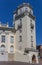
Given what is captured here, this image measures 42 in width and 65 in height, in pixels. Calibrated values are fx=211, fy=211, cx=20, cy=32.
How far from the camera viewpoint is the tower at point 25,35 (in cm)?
6059

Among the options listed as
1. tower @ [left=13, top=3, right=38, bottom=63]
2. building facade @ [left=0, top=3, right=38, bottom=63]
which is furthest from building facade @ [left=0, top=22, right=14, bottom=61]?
tower @ [left=13, top=3, right=38, bottom=63]

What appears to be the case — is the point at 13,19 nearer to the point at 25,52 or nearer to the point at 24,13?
the point at 24,13

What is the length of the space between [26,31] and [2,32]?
25.0 feet

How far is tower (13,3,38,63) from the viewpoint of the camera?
60.6 m

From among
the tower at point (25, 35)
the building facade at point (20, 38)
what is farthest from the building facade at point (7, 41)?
the tower at point (25, 35)

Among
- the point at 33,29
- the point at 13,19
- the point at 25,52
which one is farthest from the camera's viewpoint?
the point at 13,19

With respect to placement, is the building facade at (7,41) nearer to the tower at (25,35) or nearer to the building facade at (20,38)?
the building facade at (20,38)

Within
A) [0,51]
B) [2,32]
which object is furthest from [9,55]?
[2,32]

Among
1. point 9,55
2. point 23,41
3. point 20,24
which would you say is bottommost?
point 9,55

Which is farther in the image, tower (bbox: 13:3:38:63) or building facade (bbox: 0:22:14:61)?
building facade (bbox: 0:22:14:61)

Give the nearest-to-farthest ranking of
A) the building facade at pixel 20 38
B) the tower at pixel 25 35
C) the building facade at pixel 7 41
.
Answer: the tower at pixel 25 35 < the building facade at pixel 20 38 < the building facade at pixel 7 41

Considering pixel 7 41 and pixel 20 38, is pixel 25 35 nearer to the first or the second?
pixel 20 38

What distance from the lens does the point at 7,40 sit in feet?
211

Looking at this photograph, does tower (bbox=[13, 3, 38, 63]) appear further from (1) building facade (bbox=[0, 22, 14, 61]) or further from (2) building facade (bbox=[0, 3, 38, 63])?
(1) building facade (bbox=[0, 22, 14, 61])
